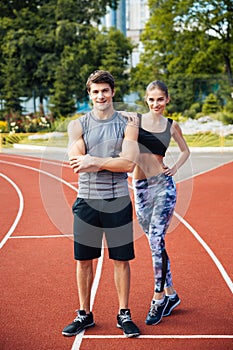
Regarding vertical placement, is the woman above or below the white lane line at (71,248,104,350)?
above

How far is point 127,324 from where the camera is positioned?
15.8ft

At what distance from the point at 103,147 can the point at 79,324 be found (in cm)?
143

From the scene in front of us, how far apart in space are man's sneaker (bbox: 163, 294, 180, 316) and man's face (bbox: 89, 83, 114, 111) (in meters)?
1.85

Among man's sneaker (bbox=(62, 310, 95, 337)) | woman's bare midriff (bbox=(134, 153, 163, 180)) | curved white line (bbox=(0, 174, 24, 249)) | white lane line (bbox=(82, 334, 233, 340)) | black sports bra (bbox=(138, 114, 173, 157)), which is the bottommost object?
curved white line (bbox=(0, 174, 24, 249))

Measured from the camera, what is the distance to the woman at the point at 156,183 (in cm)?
496

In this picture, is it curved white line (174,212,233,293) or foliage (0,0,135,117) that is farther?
foliage (0,0,135,117)

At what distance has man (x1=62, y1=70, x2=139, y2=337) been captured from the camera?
14.8 feet

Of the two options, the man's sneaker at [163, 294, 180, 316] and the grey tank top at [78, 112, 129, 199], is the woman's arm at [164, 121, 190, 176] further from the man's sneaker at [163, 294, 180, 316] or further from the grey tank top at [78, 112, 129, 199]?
the man's sneaker at [163, 294, 180, 316]

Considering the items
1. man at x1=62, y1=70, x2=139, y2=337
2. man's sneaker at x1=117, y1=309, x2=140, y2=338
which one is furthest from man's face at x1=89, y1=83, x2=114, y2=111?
man's sneaker at x1=117, y1=309, x2=140, y2=338

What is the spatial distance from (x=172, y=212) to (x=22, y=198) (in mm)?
8920

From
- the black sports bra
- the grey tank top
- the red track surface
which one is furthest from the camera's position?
the black sports bra

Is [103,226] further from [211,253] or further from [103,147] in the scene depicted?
[211,253]

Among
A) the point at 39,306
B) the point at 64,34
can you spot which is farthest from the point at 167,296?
the point at 64,34

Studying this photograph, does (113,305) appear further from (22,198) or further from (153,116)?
(22,198)
